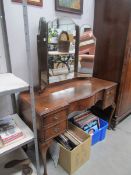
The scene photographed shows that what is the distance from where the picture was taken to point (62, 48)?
1663 mm

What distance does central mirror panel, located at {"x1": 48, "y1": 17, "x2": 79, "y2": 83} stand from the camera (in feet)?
5.12

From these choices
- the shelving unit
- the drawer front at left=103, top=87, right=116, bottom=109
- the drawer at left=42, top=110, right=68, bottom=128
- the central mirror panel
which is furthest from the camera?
the drawer front at left=103, top=87, right=116, bottom=109

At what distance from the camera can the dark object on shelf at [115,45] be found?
5.66 ft

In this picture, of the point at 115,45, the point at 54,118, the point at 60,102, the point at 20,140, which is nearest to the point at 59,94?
the point at 60,102

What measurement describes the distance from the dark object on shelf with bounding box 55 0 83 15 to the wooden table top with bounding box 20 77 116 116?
82 centimetres

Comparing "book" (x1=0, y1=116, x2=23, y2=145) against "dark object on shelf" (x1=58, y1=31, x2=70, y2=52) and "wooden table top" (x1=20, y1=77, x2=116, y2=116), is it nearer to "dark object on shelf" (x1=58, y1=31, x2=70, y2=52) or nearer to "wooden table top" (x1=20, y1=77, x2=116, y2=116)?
"wooden table top" (x1=20, y1=77, x2=116, y2=116)

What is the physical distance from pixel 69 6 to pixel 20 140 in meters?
1.46

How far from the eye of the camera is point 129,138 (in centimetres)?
201

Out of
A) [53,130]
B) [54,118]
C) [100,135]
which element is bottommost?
[100,135]

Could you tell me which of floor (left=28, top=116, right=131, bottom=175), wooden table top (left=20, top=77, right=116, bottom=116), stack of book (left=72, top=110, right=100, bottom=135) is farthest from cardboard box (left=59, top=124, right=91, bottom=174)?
wooden table top (left=20, top=77, right=116, bottom=116)

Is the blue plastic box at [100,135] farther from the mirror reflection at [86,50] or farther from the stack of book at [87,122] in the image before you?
the mirror reflection at [86,50]

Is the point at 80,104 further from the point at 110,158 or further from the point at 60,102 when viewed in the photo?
the point at 110,158

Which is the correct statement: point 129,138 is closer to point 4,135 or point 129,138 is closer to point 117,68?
point 117,68

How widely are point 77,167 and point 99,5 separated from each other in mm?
1915
